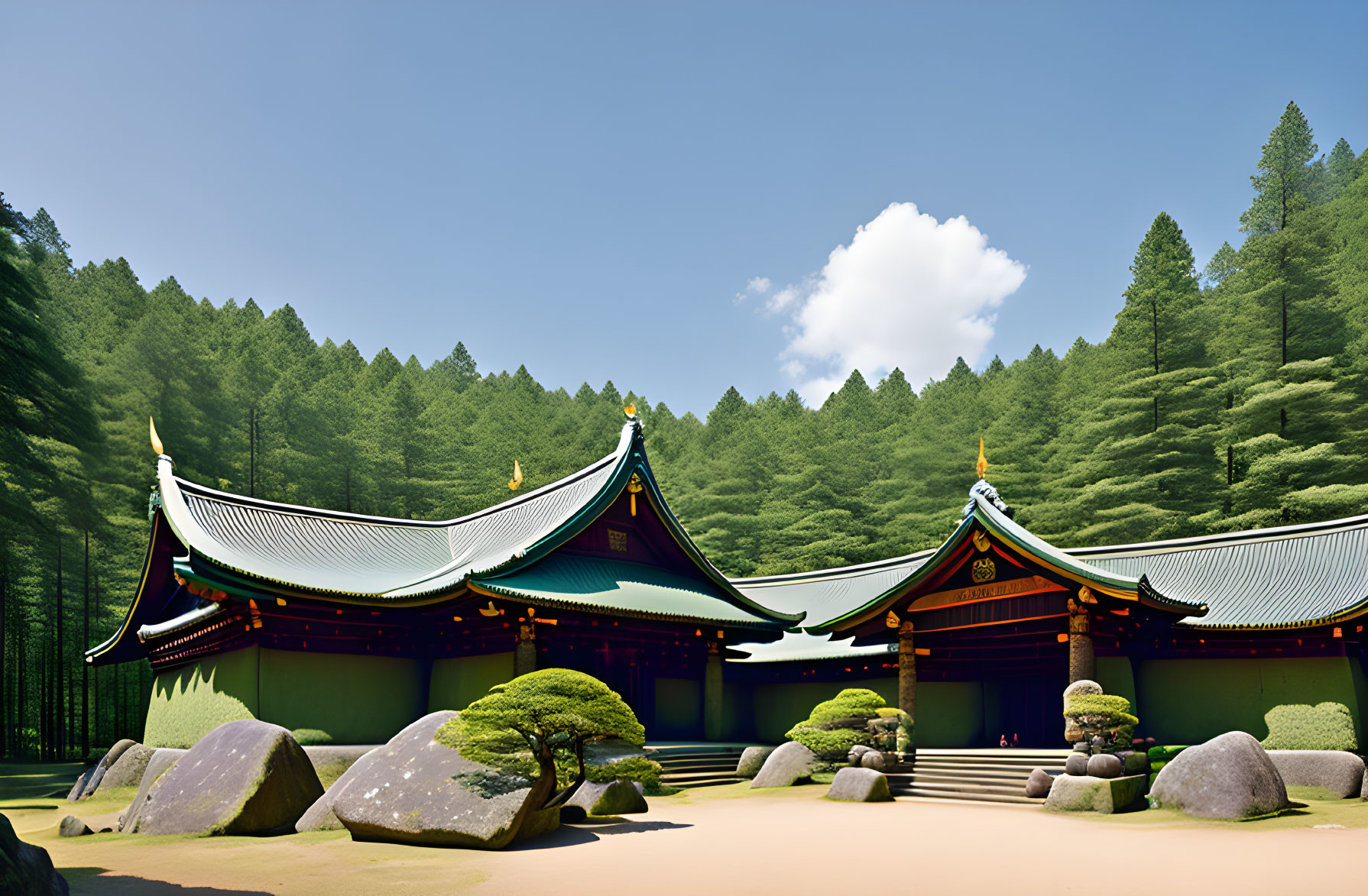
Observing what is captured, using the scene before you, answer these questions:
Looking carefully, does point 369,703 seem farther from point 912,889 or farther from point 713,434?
point 713,434

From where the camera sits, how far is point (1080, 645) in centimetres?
1820

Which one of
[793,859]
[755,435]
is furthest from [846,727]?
[755,435]

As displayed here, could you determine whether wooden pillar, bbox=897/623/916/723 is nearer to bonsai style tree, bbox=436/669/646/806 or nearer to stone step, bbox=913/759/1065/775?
stone step, bbox=913/759/1065/775

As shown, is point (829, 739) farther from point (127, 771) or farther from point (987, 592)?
point (127, 771)

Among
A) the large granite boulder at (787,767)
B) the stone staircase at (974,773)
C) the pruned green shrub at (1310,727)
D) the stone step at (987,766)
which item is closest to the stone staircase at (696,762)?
the large granite boulder at (787,767)

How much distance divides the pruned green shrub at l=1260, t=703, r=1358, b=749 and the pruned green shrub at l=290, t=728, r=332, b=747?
19.4m

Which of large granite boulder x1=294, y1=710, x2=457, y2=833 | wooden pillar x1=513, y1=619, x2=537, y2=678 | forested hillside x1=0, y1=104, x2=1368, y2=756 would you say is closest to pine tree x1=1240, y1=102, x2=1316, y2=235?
forested hillside x1=0, y1=104, x2=1368, y2=756

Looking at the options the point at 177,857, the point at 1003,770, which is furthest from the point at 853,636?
the point at 177,857

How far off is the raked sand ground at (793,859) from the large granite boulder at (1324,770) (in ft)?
8.03

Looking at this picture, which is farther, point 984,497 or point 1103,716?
point 984,497

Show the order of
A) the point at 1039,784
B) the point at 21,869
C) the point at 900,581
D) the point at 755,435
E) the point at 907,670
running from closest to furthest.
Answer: the point at 21,869, the point at 1039,784, the point at 907,670, the point at 900,581, the point at 755,435

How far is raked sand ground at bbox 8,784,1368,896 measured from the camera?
8.32m

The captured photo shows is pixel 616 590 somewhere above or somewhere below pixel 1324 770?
above

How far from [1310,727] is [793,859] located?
1348cm
